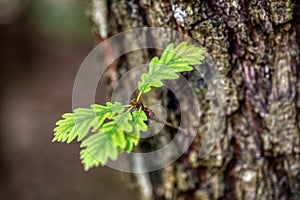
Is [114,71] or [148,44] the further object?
[114,71]

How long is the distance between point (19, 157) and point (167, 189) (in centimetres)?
219

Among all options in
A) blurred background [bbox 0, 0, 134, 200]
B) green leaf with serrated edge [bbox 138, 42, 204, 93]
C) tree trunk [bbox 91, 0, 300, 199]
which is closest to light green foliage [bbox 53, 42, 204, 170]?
green leaf with serrated edge [bbox 138, 42, 204, 93]

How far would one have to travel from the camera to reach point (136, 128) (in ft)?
2.43

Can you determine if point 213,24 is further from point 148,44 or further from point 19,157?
point 19,157

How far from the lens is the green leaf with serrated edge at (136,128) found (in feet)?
2.41

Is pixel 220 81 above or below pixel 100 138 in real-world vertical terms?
above

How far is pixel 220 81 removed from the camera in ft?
3.42

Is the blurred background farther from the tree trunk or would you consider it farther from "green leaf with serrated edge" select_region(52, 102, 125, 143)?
"green leaf with serrated edge" select_region(52, 102, 125, 143)

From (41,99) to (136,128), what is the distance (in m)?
3.00

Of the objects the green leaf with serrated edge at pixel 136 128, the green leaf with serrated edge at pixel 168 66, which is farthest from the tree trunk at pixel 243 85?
the green leaf with serrated edge at pixel 136 128

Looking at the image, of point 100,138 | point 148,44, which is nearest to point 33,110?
point 148,44

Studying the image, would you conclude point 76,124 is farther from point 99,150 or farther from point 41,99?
point 41,99

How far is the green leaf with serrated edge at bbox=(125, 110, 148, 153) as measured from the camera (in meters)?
0.73

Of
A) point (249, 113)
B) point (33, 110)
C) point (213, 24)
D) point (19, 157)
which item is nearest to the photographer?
point (213, 24)
